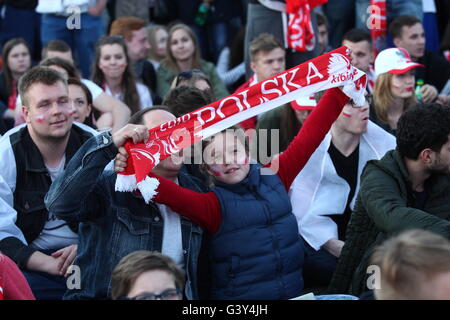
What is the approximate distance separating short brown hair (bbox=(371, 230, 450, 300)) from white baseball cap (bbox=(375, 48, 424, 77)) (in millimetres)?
3560

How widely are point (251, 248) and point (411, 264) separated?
149 centimetres

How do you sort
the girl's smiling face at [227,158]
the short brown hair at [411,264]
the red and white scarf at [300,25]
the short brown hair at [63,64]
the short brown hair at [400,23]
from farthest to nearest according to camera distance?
the short brown hair at [400,23], the red and white scarf at [300,25], the short brown hair at [63,64], the girl's smiling face at [227,158], the short brown hair at [411,264]

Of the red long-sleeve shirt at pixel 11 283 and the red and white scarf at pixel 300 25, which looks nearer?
the red long-sleeve shirt at pixel 11 283

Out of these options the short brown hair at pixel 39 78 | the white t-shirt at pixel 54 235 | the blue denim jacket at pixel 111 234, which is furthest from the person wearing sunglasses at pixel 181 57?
the blue denim jacket at pixel 111 234

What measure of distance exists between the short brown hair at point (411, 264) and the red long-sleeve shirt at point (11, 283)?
1.56 meters

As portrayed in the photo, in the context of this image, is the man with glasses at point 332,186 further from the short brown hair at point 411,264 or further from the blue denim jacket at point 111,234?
the short brown hair at point 411,264

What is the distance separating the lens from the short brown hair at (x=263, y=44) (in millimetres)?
6590

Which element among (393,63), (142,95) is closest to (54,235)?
(393,63)

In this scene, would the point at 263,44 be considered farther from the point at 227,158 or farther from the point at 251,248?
the point at 251,248

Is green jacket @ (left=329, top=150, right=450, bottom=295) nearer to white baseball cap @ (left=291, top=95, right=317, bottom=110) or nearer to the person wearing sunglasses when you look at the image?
white baseball cap @ (left=291, top=95, right=317, bottom=110)

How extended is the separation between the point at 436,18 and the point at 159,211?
20.2 feet

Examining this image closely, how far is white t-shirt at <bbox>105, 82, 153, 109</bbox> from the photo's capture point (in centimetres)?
707
